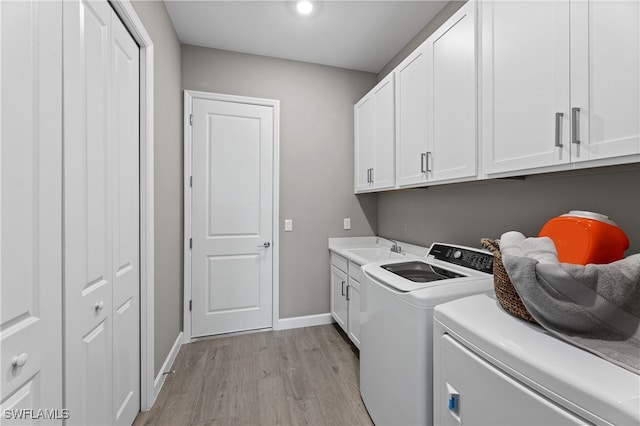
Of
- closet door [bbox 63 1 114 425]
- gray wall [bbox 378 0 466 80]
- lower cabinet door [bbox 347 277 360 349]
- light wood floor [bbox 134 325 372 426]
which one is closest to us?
closet door [bbox 63 1 114 425]

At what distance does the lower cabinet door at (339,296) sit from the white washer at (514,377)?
1473 millimetres

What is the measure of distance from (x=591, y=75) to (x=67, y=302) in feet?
6.72

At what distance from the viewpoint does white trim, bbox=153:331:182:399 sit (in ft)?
5.95

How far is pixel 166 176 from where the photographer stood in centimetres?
204

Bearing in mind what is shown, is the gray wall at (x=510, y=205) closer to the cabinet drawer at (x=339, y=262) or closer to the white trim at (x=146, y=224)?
the cabinet drawer at (x=339, y=262)

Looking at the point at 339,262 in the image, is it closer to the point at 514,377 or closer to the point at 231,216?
the point at 231,216

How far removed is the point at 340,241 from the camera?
117 inches

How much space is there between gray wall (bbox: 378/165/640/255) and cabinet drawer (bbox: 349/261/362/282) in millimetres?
633

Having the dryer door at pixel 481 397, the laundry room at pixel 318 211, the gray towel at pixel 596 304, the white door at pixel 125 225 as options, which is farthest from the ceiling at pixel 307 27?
the dryer door at pixel 481 397

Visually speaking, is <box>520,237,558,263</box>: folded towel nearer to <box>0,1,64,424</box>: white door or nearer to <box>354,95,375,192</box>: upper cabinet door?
<box>0,1,64,424</box>: white door

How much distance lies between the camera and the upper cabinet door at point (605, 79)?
2.76 feet

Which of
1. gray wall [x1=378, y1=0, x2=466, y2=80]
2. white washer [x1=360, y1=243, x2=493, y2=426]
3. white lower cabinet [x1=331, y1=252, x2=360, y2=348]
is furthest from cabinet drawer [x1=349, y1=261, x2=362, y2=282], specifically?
gray wall [x1=378, y1=0, x2=466, y2=80]

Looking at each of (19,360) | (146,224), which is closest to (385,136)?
(146,224)

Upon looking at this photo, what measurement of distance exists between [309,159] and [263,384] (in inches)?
82.0
